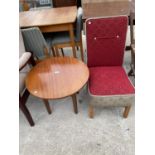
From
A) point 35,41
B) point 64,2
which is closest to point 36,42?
point 35,41

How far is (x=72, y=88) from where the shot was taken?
1.30m

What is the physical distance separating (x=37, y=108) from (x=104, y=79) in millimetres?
877

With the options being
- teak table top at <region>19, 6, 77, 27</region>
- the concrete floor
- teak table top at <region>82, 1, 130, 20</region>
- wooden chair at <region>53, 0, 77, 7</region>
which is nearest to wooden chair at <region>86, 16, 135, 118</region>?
the concrete floor

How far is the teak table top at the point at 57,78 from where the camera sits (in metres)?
1.29

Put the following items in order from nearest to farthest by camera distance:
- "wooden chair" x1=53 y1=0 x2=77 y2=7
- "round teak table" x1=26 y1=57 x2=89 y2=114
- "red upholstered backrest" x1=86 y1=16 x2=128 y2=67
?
1. "round teak table" x1=26 y1=57 x2=89 y2=114
2. "red upholstered backrest" x1=86 y1=16 x2=128 y2=67
3. "wooden chair" x1=53 y1=0 x2=77 y2=7

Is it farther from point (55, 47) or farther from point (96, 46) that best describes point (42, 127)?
point (55, 47)

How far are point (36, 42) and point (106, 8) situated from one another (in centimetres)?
105

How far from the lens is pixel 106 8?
2055 mm

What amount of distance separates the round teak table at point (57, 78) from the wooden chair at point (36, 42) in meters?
0.35

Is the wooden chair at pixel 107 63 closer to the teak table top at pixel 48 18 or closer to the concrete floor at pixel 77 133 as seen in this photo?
the concrete floor at pixel 77 133

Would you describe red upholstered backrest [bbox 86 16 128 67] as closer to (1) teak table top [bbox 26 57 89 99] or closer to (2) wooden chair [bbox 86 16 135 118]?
(2) wooden chair [bbox 86 16 135 118]

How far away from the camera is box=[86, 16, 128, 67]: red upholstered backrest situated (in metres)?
1.40

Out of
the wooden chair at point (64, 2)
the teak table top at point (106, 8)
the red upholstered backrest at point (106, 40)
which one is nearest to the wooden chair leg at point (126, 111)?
the red upholstered backrest at point (106, 40)
